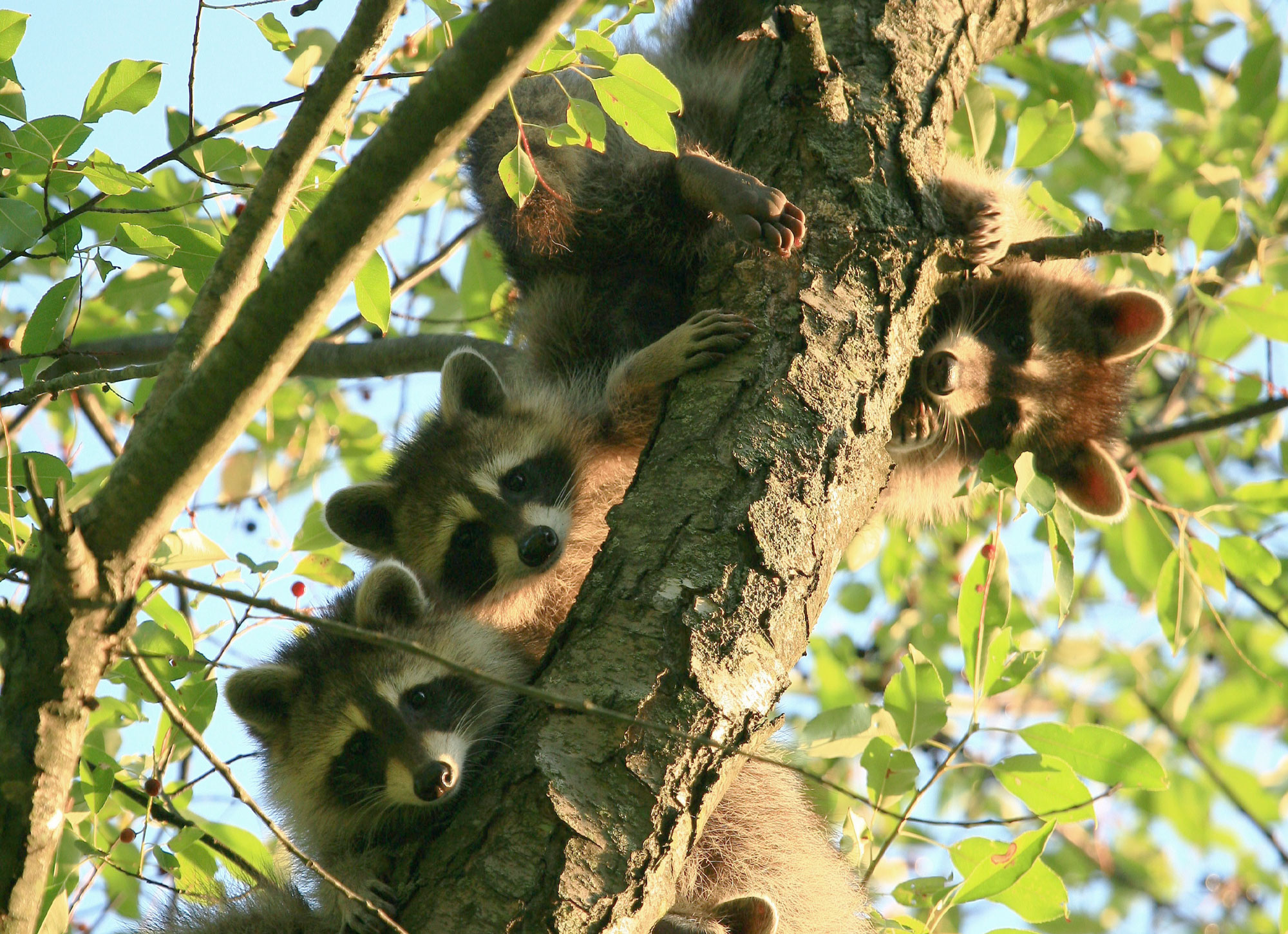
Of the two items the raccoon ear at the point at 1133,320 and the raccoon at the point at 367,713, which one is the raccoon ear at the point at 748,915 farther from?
the raccoon ear at the point at 1133,320

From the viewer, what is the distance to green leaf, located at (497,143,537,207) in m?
2.27

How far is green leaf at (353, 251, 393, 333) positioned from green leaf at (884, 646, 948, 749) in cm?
151

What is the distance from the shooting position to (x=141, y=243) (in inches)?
91.1

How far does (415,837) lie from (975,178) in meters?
2.54

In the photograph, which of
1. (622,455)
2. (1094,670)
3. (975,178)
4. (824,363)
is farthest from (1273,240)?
(824,363)

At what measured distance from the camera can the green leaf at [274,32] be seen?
8.27ft

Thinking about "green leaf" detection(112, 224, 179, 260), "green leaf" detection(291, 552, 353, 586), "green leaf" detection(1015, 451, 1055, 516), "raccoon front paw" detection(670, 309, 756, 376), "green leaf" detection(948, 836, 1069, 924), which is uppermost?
"green leaf" detection(112, 224, 179, 260)

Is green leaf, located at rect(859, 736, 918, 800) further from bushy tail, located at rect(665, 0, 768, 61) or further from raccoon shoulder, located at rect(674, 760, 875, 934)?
bushy tail, located at rect(665, 0, 768, 61)

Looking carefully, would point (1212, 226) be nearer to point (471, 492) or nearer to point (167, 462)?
point (471, 492)

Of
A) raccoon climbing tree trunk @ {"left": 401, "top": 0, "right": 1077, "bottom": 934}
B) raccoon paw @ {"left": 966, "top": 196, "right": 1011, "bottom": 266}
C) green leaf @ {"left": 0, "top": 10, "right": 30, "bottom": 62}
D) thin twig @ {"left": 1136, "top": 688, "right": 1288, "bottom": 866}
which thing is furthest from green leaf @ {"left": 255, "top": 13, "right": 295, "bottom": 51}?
thin twig @ {"left": 1136, "top": 688, "right": 1288, "bottom": 866}

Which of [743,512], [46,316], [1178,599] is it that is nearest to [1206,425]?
[1178,599]

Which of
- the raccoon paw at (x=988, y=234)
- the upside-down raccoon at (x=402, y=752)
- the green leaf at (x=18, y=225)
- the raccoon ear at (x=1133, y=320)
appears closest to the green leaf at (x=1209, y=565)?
the raccoon ear at (x=1133, y=320)

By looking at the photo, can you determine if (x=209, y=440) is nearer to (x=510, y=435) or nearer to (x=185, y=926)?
(x=185, y=926)

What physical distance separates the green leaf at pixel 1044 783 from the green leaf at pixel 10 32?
9.05ft
